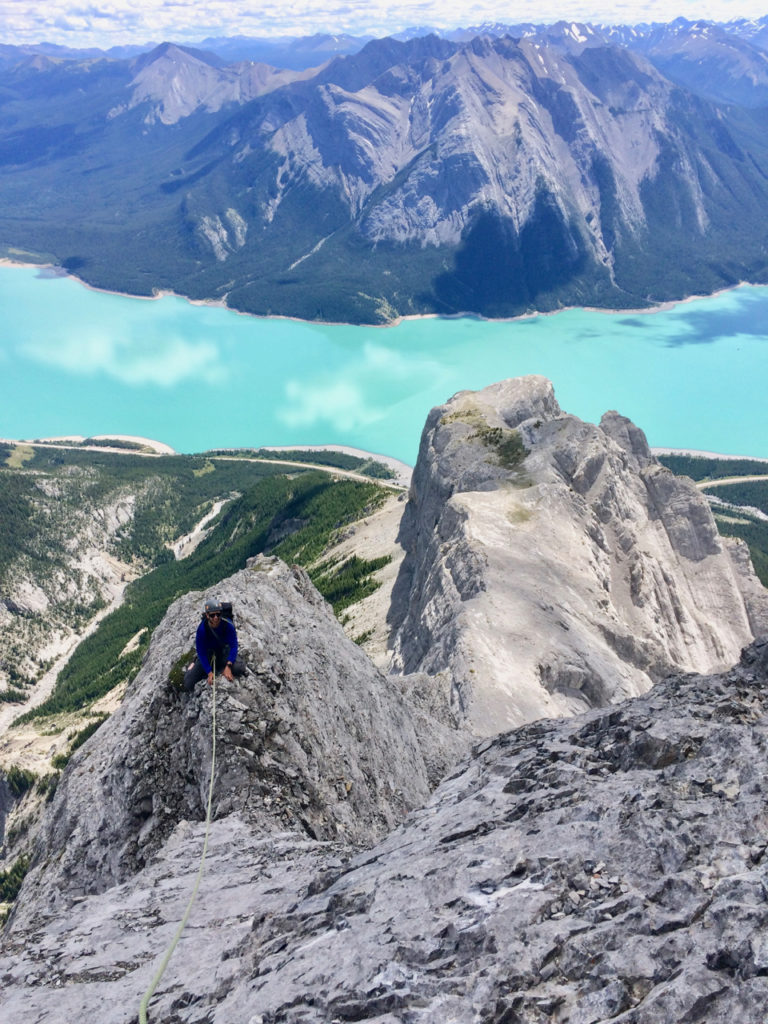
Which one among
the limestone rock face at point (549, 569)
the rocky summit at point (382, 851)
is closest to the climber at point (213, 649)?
the rocky summit at point (382, 851)

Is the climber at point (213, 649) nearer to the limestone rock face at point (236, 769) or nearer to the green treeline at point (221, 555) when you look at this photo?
the limestone rock face at point (236, 769)

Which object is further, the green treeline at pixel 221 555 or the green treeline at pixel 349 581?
→ the green treeline at pixel 221 555

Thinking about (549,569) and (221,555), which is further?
(221,555)

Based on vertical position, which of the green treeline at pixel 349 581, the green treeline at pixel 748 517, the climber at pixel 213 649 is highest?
the climber at pixel 213 649

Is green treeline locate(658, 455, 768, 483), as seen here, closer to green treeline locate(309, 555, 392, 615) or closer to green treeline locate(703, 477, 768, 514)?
green treeline locate(703, 477, 768, 514)

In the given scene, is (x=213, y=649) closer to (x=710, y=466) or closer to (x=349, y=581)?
(x=349, y=581)

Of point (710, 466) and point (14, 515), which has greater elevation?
point (14, 515)

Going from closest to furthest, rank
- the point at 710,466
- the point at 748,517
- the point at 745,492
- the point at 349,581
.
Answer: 1. the point at 349,581
2. the point at 748,517
3. the point at 745,492
4. the point at 710,466

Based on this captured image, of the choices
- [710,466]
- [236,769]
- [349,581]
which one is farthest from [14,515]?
[710,466]
